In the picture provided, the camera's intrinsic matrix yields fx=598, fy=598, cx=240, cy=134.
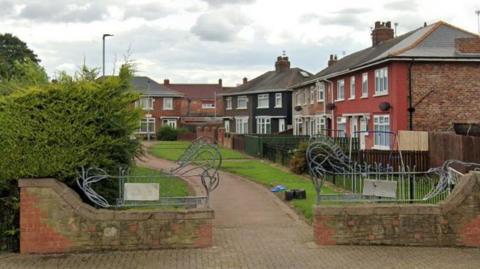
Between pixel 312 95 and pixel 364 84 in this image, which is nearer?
pixel 364 84

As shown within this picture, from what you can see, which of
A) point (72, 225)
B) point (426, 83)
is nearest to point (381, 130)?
point (426, 83)

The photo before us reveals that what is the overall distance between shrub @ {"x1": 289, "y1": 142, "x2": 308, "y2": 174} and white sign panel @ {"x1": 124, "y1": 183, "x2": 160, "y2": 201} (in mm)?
13809

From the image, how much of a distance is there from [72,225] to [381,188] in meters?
5.34

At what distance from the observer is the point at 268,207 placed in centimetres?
1460

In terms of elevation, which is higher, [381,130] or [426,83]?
[426,83]

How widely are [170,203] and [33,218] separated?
7.32 ft

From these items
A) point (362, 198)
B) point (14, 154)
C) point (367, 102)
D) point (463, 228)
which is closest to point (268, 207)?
point (362, 198)

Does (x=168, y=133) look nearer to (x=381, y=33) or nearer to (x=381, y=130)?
(x=381, y=33)

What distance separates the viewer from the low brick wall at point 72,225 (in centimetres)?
971

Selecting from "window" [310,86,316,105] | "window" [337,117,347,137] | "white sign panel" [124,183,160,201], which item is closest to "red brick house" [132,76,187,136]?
"window" [310,86,316,105]

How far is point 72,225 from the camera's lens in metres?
9.72

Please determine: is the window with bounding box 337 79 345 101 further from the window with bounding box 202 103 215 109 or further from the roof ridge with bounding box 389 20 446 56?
the window with bounding box 202 103 215 109

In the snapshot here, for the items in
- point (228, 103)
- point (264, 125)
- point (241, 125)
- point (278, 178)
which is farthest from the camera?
point (228, 103)

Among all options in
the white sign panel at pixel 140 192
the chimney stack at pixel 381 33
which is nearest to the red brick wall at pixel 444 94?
the chimney stack at pixel 381 33
